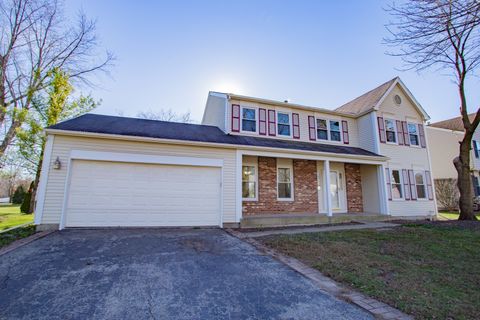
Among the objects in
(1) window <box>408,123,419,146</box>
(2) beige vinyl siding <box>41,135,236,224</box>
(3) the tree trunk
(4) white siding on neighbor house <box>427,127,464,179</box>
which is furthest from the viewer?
(4) white siding on neighbor house <box>427,127,464,179</box>

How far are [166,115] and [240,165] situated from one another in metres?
17.6

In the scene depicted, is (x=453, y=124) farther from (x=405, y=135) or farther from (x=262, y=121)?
(x=262, y=121)

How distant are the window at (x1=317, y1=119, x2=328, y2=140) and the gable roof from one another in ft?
6.73

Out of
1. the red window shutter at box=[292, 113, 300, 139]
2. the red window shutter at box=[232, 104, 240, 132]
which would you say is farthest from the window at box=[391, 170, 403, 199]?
the red window shutter at box=[232, 104, 240, 132]

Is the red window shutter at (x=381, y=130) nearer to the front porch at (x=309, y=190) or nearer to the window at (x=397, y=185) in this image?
the front porch at (x=309, y=190)

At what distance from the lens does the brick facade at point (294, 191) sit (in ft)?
32.4

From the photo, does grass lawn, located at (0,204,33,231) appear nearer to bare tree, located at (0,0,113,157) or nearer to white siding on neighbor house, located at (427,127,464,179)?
bare tree, located at (0,0,113,157)

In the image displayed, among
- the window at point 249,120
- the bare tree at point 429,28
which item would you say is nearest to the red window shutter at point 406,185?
the bare tree at point 429,28

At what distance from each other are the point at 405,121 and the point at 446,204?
291 inches

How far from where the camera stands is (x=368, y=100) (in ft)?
42.5

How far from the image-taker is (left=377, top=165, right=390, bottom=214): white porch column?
1074 cm

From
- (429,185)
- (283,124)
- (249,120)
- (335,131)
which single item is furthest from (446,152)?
(249,120)

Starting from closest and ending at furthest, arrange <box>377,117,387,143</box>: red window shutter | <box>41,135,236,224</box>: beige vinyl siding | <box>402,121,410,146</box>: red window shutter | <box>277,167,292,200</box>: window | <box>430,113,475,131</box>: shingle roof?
<box>41,135,236,224</box>: beige vinyl siding → <box>277,167,292,200</box>: window → <box>377,117,387,143</box>: red window shutter → <box>402,121,410,146</box>: red window shutter → <box>430,113,475,131</box>: shingle roof

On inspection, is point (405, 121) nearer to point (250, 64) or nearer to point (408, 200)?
point (408, 200)
